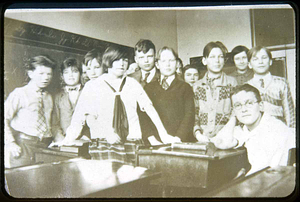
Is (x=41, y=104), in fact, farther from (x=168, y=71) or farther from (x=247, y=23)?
(x=247, y=23)

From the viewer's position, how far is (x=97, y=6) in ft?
7.62

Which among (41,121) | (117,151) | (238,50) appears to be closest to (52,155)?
(41,121)

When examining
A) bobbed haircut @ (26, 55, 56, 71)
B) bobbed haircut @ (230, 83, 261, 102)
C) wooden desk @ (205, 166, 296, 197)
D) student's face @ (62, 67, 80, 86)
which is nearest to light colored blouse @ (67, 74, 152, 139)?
student's face @ (62, 67, 80, 86)

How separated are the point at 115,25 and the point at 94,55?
311 mm

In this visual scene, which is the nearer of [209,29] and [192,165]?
[192,165]

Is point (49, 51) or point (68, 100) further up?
point (49, 51)

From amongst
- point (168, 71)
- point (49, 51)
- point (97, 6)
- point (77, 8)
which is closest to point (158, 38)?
point (168, 71)

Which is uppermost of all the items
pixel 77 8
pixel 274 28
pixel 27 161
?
pixel 77 8

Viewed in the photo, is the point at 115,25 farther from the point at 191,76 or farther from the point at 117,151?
the point at 117,151

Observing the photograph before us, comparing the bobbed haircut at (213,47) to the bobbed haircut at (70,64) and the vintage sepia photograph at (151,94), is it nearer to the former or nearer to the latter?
the vintage sepia photograph at (151,94)

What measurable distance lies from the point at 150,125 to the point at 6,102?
1.22 meters

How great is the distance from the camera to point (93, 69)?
2334 millimetres

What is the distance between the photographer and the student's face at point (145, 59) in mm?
2332

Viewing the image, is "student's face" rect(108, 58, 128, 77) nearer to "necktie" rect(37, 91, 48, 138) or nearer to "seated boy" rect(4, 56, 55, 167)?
"seated boy" rect(4, 56, 55, 167)
